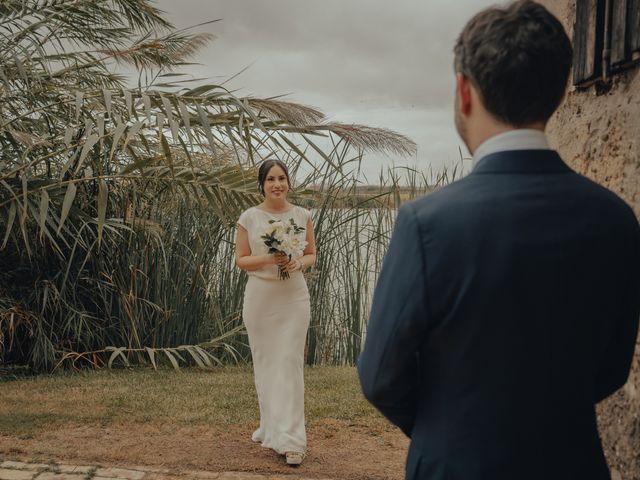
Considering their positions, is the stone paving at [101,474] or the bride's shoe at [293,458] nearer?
the stone paving at [101,474]

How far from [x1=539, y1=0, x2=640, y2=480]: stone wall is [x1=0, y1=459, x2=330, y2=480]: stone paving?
2079 millimetres

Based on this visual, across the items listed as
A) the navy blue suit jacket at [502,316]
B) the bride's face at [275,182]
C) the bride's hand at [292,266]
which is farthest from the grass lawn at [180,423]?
the navy blue suit jacket at [502,316]

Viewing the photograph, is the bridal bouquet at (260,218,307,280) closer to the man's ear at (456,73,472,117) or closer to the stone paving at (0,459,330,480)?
the stone paving at (0,459,330,480)

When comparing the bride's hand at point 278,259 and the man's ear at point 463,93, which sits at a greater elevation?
the man's ear at point 463,93

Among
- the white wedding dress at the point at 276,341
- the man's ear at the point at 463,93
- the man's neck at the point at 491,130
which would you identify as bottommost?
the white wedding dress at the point at 276,341

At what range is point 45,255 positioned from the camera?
7598 mm

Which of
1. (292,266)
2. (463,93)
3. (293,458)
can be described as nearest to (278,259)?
(292,266)

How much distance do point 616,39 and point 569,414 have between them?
73.3 inches

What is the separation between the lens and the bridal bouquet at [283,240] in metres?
4.60

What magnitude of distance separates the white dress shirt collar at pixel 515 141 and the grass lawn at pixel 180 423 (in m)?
3.49

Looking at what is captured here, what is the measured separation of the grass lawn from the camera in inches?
185

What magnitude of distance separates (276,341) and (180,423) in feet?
4.36

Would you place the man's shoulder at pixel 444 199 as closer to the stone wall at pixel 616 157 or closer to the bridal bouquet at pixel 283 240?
the stone wall at pixel 616 157

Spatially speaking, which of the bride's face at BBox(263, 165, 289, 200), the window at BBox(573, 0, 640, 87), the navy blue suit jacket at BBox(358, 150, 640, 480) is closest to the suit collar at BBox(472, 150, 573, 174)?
the navy blue suit jacket at BBox(358, 150, 640, 480)
